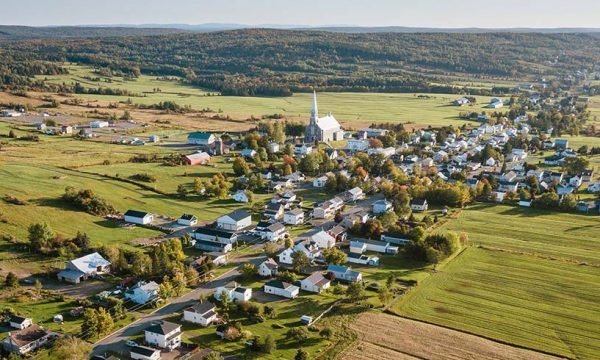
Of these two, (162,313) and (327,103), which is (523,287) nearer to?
(162,313)

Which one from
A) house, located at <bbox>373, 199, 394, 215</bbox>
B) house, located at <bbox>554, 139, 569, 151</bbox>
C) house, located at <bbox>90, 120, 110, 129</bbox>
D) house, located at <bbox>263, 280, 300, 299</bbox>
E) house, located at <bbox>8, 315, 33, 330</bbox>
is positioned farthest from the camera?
house, located at <bbox>90, 120, 110, 129</bbox>

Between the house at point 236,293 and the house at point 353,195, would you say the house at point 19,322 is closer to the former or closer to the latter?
the house at point 236,293

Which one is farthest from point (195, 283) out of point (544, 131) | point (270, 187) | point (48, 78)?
point (48, 78)

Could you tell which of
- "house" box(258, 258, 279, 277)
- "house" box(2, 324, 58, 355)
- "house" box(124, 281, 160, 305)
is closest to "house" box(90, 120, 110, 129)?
"house" box(258, 258, 279, 277)

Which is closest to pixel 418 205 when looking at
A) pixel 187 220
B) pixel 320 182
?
pixel 320 182

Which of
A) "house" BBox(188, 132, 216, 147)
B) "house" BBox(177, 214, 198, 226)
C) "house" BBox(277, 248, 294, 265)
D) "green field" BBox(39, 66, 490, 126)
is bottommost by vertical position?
"house" BBox(277, 248, 294, 265)

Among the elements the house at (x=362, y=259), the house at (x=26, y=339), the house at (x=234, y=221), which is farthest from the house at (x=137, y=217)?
the house at (x=26, y=339)

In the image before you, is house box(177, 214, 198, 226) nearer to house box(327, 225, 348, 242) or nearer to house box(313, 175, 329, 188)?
house box(327, 225, 348, 242)
